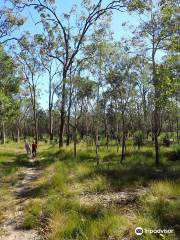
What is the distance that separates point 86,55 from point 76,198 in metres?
23.6

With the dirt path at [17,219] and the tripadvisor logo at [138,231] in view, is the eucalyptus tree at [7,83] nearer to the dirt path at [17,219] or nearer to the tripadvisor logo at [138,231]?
the dirt path at [17,219]

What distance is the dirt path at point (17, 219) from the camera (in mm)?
9594

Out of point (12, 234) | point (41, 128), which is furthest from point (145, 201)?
point (41, 128)

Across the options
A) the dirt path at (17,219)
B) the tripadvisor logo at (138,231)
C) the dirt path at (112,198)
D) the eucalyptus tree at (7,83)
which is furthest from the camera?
the eucalyptus tree at (7,83)

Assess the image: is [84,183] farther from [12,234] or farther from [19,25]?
[19,25]

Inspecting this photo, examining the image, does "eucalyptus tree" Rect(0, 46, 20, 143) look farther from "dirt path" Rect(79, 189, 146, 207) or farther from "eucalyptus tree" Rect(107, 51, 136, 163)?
"dirt path" Rect(79, 189, 146, 207)

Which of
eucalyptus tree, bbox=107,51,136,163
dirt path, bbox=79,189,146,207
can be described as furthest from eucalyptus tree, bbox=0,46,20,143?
dirt path, bbox=79,189,146,207

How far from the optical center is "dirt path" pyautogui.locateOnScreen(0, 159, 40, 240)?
31.5 feet

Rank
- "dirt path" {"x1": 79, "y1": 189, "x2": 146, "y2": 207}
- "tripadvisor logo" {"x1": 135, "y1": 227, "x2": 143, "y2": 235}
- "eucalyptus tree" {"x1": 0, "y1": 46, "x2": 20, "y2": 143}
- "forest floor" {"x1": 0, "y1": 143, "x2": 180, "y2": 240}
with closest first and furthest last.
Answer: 1. "tripadvisor logo" {"x1": 135, "y1": 227, "x2": 143, "y2": 235}
2. "forest floor" {"x1": 0, "y1": 143, "x2": 180, "y2": 240}
3. "dirt path" {"x1": 79, "y1": 189, "x2": 146, "y2": 207}
4. "eucalyptus tree" {"x1": 0, "y1": 46, "x2": 20, "y2": 143}

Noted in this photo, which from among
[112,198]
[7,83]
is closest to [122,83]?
[7,83]

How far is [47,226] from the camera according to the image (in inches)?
391

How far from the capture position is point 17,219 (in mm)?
11000

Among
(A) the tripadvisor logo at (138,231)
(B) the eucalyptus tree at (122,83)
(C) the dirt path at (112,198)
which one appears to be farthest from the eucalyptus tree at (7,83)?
(A) the tripadvisor logo at (138,231)

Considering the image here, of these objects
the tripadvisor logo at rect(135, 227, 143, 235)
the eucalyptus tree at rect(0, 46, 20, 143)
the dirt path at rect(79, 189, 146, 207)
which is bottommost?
the tripadvisor logo at rect(135, 227, 143, 235)
